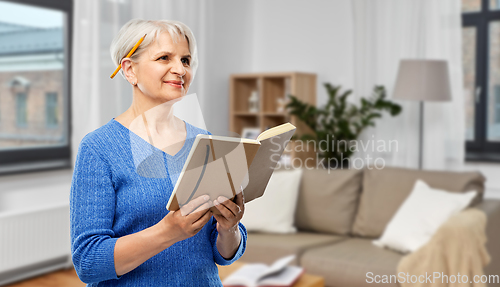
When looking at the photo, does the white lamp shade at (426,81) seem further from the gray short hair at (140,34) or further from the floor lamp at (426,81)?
the gray short hair at (140,34)

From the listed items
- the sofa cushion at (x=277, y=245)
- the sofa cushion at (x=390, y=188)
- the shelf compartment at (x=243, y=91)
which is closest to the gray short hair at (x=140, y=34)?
the sofa cushion at (x=277, y=245)

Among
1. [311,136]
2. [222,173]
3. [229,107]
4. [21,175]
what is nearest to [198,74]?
[229,107]

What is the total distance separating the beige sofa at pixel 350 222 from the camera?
8.41 feet

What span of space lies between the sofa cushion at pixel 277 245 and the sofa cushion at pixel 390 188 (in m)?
0.20

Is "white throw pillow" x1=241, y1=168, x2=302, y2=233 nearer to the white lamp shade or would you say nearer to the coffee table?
the coffee table

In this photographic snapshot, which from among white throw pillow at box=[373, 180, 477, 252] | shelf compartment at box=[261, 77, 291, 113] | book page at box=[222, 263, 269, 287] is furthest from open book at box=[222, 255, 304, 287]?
shelf compartment at box=[261, 77, 291, 113]

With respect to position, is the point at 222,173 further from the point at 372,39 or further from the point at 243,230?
the point at 372,39

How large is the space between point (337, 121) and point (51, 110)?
223 centimetres

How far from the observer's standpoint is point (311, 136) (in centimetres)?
409

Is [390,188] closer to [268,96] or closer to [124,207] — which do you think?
[268,96]

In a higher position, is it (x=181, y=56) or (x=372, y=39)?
(x=372, y=39)

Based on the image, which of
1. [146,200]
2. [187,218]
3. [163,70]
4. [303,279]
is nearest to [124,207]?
[146,200]

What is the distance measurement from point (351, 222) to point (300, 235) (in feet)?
1.10

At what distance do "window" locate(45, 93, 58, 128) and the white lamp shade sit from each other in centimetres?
247
